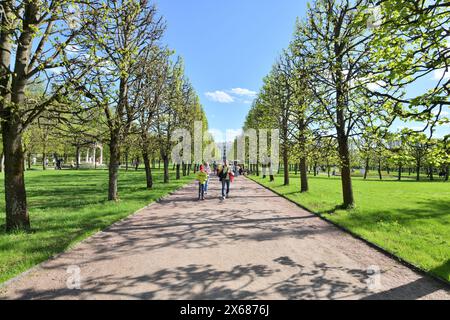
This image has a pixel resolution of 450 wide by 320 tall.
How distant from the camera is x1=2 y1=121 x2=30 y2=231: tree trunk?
7379mm

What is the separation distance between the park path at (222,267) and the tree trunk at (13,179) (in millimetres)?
2314

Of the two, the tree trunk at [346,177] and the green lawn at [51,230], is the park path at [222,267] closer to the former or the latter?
the green lawn at [51,230]

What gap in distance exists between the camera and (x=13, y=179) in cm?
742

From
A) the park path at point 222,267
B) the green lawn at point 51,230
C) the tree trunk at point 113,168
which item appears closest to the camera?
the park path at point 222,267

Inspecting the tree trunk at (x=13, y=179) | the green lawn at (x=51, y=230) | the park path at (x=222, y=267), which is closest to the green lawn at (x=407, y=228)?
the park path at (x=222, y=267)

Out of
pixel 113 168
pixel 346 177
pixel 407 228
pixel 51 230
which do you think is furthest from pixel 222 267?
pixel 113 168

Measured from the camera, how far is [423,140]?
5.77m

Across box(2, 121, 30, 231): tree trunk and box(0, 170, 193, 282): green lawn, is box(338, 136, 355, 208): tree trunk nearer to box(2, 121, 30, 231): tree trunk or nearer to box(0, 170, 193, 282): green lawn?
box(0, 170, 193, 282): green lawn

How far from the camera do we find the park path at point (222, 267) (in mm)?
4199

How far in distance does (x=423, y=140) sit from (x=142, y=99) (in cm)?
1204

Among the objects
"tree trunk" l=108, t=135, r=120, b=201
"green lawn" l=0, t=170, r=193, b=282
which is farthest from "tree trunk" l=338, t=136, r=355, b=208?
"tree trunk" l=108, t=135, r=120, b=201

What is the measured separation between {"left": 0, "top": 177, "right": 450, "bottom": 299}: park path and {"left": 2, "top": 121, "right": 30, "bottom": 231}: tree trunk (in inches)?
91.1
